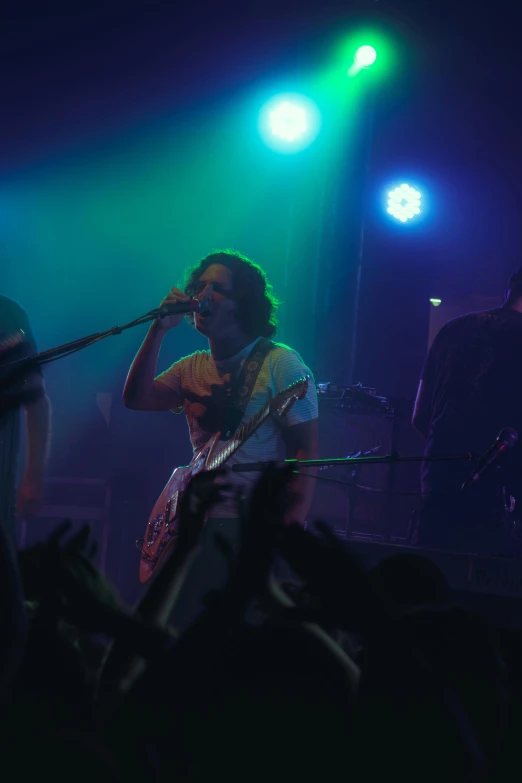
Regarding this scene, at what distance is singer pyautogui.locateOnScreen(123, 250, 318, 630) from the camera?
3.22 m

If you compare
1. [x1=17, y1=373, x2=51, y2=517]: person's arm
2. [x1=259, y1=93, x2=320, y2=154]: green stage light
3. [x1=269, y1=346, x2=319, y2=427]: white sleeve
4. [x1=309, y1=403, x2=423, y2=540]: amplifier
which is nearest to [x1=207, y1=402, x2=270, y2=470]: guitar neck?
[x1=269, y1=346, x2=319, y2=427]: white sleeve

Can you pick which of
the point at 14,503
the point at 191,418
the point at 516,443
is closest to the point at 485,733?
the point at 14,503

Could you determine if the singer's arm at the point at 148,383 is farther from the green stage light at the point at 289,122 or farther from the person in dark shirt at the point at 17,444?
the green stage light at the point at 289,122

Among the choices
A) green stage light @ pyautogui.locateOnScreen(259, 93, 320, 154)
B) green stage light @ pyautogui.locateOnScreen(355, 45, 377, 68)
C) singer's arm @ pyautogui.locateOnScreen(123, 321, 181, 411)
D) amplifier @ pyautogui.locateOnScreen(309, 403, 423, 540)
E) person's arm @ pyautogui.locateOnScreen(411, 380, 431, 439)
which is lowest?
amplifier @ pyautogui.locateOnScreen(309, 403, 423, 540)

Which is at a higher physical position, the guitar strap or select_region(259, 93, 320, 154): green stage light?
select_region(259, 93, 320, 154): green stage light

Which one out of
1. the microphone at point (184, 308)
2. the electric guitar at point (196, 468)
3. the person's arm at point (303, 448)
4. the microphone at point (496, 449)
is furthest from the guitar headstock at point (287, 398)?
the microphone at point (496, 449)

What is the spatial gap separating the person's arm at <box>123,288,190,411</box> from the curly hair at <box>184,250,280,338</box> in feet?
0.92

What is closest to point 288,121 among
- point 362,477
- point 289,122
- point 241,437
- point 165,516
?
point 289,122

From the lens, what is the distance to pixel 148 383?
3787mm

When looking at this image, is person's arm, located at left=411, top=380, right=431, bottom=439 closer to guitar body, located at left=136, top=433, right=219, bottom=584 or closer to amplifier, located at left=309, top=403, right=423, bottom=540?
guitar body, located at left=136, top=433, right=219, bottom=584

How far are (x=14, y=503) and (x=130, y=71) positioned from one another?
468cm

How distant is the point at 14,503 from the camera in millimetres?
3094

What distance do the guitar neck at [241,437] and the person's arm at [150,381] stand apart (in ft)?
2.05

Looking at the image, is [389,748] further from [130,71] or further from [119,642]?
[130,71]
